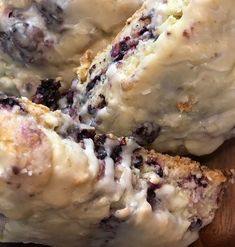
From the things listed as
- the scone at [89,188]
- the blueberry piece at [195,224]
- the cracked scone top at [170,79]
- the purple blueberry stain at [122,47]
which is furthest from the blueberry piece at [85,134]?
the blueberry piece at [195,224]

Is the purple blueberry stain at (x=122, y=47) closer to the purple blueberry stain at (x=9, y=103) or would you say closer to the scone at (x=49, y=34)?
the scone at (x=49, y=34)

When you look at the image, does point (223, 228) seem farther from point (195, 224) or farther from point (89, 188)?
point (89, 188)

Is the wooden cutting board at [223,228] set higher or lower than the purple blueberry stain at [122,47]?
lower

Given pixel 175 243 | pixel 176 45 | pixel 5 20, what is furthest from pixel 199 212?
pixel 5 20

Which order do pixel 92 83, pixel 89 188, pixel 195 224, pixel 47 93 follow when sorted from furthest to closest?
pixel 47 93, pixel 92 83, pixel 195 224, pixel 89 188

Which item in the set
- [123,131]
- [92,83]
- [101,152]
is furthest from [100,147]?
[92,83]

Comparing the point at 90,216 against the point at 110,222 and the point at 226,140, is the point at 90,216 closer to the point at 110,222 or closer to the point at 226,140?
the point at 110,222
